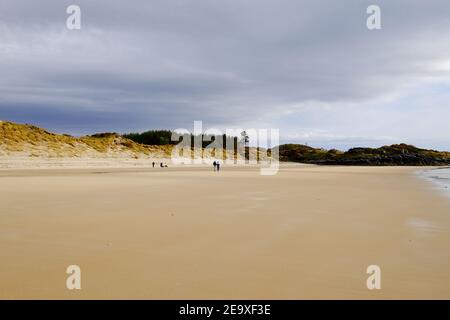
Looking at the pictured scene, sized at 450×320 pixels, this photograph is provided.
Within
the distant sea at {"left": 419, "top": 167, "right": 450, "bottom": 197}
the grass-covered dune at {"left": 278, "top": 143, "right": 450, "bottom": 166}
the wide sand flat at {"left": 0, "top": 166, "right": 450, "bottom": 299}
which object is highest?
the grass-covered dune at {"left": 278, "top": 143, "right": 450, "bottom": 166}

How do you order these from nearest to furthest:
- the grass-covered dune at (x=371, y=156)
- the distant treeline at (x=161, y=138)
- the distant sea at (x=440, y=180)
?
the distant sea at (x=440, y=180) → the grass-covered dune at (x=371, y=156) → the distant treeline at (x=161, y=138)

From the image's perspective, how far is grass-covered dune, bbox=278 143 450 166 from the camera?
270 ft

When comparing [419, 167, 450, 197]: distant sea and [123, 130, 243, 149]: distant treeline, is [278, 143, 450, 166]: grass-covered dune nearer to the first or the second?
[123, 130, 243, 149]: distant treeline

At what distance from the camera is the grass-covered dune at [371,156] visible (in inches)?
3237

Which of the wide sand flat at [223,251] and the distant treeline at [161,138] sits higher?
the distant treeline at [161,138]

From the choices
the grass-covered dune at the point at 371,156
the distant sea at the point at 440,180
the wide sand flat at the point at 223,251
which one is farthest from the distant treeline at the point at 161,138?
the wide sand flat at the point at 223,251

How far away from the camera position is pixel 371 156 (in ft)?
316

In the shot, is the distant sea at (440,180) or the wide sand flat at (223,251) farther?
the distant sea at (440,180)

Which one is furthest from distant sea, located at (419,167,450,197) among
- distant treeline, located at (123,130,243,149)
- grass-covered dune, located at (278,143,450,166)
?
distant treeline, located at (123,130,243,149)

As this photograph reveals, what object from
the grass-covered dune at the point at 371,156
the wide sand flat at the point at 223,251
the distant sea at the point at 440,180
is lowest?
the distant sea at the point at 440,180

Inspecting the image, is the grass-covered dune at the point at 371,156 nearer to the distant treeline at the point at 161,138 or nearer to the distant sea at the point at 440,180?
the distant treeline at the point at 161,138

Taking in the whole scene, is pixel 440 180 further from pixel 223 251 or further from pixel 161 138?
pixel 161 138

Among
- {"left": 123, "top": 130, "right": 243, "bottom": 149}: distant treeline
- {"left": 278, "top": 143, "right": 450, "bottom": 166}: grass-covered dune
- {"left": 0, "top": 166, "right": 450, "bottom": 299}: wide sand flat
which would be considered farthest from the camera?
{"left": 123, "top": 130, "right": 243, "bottom": 149}: distant treeline
